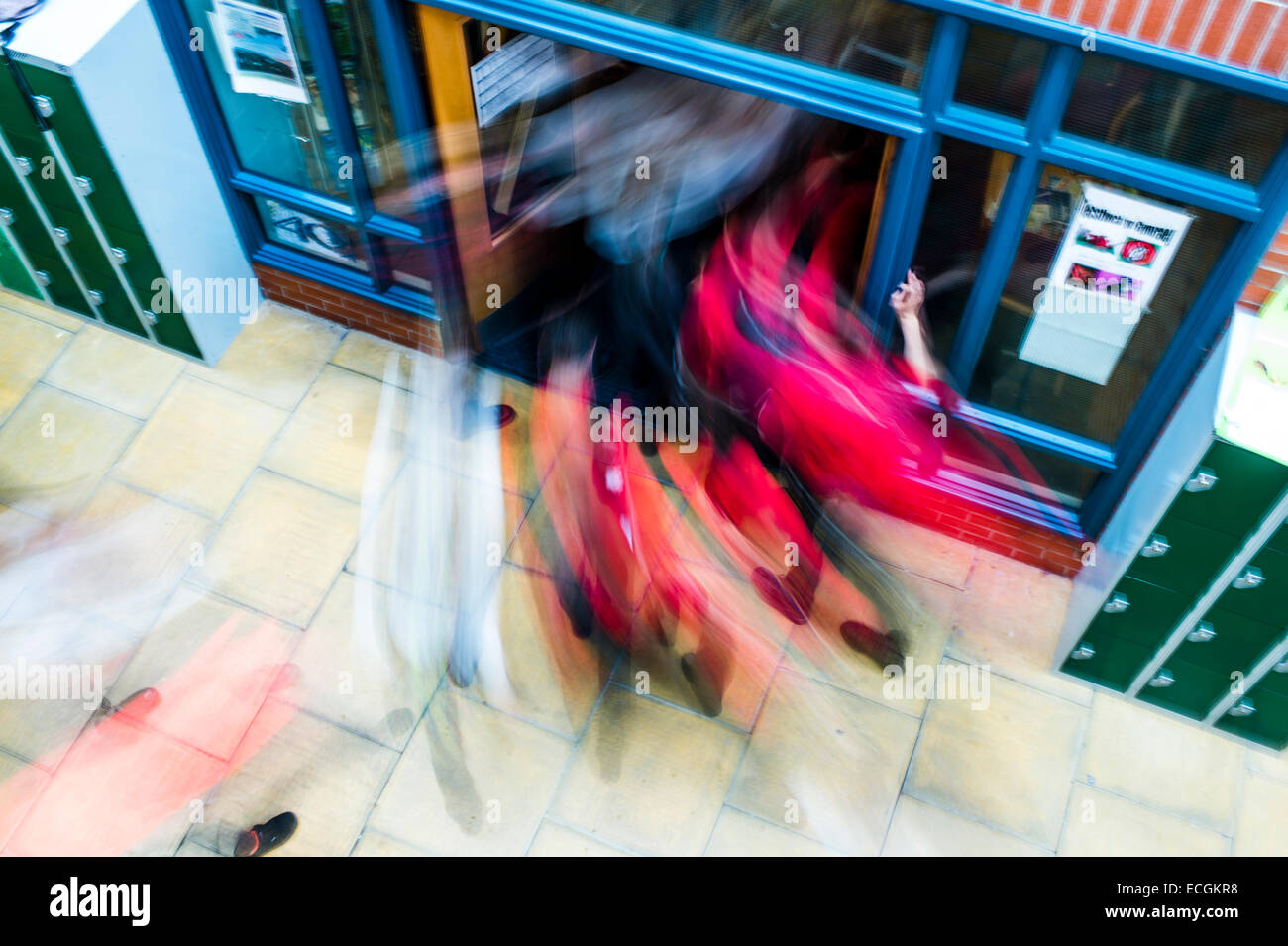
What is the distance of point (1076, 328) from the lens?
14.4 feet

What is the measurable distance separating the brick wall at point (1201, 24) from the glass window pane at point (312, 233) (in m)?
3.53

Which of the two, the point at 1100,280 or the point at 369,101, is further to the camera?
the point at 369,101

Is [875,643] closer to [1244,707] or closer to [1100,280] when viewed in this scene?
[1244,707]

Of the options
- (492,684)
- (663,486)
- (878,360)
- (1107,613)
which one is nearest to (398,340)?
(663,486)

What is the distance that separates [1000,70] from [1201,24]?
0.63 metres

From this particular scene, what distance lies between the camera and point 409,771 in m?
4.66

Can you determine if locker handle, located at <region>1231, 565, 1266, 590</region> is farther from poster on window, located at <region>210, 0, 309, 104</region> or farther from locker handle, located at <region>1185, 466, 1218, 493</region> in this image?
poster on window, located at <region>210, 0, 309, 104</region>

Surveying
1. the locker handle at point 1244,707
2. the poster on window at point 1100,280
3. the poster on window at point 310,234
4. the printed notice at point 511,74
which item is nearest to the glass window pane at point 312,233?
the poster on window at point 310,234

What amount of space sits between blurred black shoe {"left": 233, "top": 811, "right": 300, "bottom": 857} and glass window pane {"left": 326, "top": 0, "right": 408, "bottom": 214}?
293 cm

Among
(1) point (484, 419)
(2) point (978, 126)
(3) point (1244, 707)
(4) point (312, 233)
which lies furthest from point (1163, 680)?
(4) point (312, 233)

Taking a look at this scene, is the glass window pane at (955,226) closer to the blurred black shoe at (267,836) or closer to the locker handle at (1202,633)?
the locker handle at (1202,633)
